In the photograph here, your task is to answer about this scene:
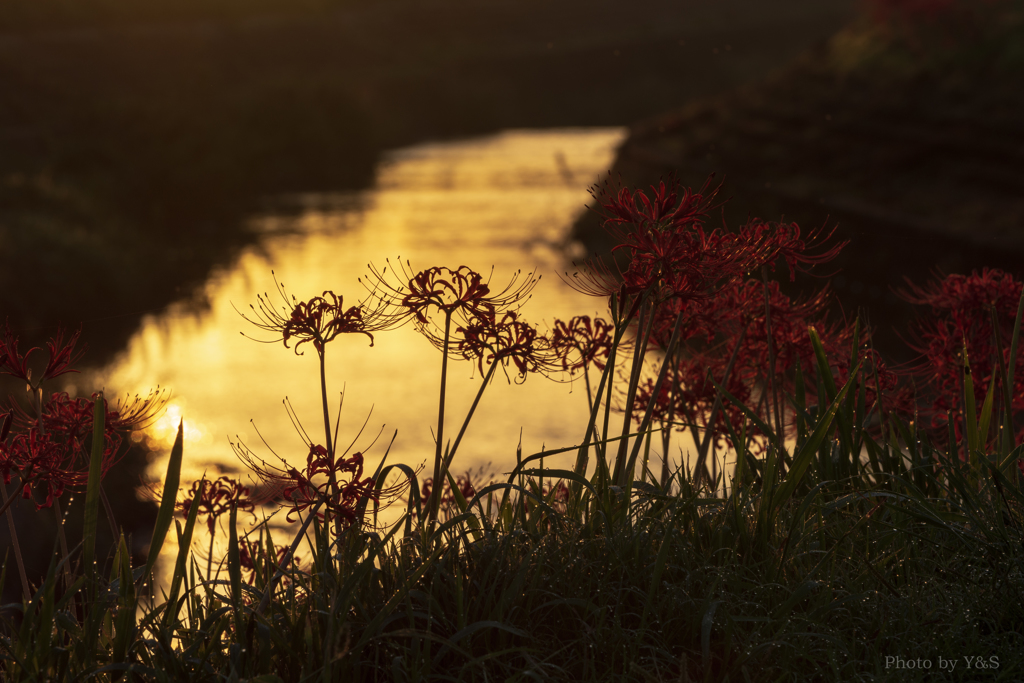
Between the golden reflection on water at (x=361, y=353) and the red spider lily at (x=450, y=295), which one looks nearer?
the red spider lily at (x=450, y=295)

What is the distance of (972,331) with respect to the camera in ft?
10.8

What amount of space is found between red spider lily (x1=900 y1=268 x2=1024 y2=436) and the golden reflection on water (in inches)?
53.9

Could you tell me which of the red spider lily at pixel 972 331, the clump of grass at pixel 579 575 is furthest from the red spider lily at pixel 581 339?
the red spider lily at pixel 972 331

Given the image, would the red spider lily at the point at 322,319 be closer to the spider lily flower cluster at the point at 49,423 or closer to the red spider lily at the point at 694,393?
the spider lily flower cluster at the point at 49,423

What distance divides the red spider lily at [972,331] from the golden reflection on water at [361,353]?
1.37m

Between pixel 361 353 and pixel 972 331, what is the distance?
299 inches

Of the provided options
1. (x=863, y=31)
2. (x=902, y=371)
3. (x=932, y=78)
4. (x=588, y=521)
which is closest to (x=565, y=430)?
(x=902, y=371)

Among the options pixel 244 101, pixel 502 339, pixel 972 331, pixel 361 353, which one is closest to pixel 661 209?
pixel 502 339

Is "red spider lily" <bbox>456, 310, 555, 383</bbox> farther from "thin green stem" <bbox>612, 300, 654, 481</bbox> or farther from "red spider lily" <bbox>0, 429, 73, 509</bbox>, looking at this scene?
"red spider lily" <bbox>0, 429, 73, 509</bbox>

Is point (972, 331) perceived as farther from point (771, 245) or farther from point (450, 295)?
point (450, 295)

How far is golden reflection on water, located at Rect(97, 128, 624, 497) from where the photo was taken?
755cm

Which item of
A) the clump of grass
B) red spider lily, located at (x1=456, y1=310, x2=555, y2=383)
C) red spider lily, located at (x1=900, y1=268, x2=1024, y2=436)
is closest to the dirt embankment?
red spider lily, located at (x1=900, y1=268, x2=1024, y2=436)

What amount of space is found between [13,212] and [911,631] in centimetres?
1331

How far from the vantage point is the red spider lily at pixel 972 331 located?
315 centimetres
